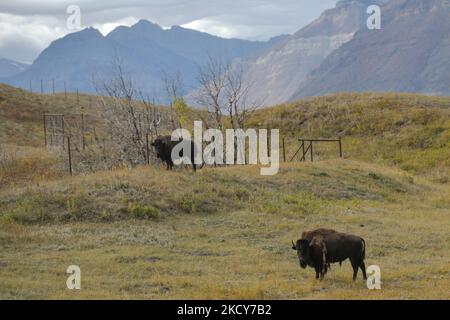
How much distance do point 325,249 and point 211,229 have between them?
8981 millimetres

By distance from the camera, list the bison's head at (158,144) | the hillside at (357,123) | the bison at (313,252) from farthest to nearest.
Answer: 1. the hillside at (357,123)
2. the bison's head at (158,144)
3. the bison at (313,252)

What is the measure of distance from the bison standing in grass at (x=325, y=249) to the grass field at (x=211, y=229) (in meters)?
0.46

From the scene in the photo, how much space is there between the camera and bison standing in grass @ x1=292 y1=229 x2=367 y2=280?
14945 mm

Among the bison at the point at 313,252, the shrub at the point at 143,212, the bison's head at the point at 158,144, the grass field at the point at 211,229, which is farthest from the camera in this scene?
the bison's head at the point at 158,144

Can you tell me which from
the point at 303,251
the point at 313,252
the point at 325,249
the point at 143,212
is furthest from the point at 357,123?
the point at 303,251

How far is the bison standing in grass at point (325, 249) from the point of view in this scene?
14945 mm

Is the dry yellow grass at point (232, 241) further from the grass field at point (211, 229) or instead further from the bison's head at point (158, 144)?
the bison's head at point (158, 144)

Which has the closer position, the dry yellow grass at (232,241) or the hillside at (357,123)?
the dry yellow grass at (232,241)

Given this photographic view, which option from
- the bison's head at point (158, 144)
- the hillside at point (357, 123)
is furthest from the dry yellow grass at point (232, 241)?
the hillside at point (357, 123)

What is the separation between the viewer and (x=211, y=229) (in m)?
23.5

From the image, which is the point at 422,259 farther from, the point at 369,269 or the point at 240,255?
the point at 240,255

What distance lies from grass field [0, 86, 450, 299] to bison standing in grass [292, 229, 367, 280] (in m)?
0.46

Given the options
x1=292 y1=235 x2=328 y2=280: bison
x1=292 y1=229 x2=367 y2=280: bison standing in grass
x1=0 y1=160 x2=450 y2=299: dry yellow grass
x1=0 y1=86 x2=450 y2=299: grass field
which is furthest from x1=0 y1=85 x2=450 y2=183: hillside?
x1=292 y1=235 x2=328 y2=280: bison

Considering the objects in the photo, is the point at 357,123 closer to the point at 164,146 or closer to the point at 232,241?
the point at 164,146
